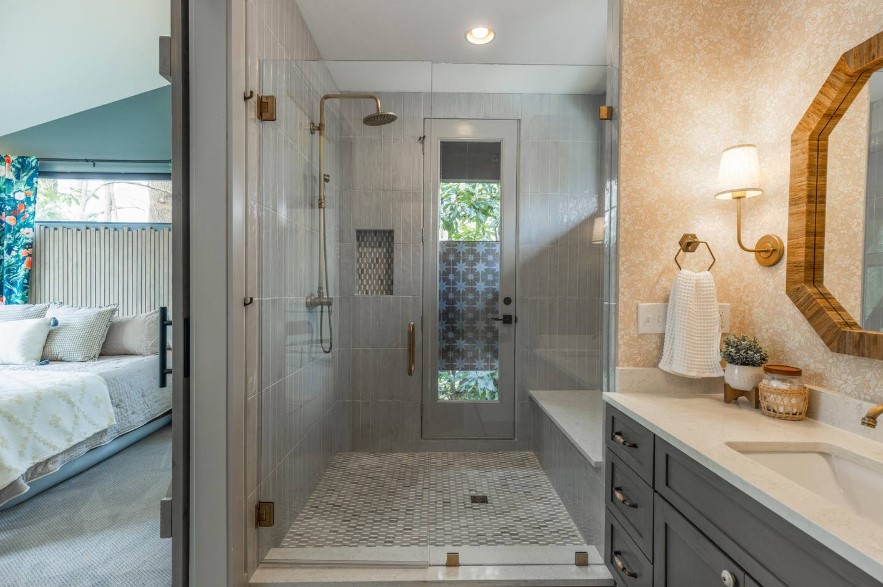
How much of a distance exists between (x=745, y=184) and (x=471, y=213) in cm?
123

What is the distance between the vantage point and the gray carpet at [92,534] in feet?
6.00

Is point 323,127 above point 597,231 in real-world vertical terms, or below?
above

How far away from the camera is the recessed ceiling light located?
90.1 inches

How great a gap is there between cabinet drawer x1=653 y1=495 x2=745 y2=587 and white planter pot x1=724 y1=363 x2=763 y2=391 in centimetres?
52

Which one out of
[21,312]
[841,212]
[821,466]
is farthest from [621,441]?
[21,312]

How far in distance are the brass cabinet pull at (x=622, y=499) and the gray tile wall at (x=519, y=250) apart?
1.72 feet

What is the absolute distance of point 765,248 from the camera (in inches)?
60.4

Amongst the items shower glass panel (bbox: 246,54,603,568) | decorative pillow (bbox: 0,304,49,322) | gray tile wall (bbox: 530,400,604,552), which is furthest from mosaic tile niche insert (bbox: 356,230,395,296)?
decorative pillow (bbox: 0,304,49,322)

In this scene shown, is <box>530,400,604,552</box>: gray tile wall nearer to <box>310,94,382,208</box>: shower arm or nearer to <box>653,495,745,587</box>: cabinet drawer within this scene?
<box>653,495,745,587</box>: cabinet drawer

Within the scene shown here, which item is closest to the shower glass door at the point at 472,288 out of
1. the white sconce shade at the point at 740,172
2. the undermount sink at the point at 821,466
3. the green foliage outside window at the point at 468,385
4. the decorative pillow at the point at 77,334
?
the green foliage outside window at the point at 468,385

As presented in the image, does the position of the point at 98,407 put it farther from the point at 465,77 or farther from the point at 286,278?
the point at 465,77

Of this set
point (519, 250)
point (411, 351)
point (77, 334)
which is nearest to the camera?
point (411, 351)

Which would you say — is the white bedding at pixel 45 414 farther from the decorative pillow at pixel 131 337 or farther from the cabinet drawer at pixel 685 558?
the cabinet drawer at pixel 685 558

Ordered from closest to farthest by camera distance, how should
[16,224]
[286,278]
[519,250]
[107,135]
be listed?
[286,278], [519,250], [16,224], [107,135]
